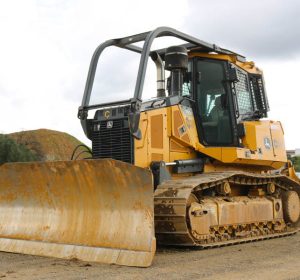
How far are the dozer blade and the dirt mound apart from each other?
65.3 feet

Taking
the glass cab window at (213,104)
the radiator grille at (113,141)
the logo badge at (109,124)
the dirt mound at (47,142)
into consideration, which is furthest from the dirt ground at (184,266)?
the dirt mound at (47,142)

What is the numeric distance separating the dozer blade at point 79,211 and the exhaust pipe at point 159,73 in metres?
2.31

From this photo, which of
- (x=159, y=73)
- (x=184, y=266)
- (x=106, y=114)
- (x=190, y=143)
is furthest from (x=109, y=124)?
(x=184, y=266)

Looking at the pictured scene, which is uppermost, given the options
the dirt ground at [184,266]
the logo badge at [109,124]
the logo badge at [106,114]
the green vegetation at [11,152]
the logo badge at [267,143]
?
the logo badge at [106,114]

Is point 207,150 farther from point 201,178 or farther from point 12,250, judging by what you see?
point 12,250

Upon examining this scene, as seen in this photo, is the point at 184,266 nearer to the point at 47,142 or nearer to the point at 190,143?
the point at 190,143

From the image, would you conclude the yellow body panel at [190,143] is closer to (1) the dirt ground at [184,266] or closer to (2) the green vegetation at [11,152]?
(1) the dirt ground at [184,266]

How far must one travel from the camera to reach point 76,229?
7488mm

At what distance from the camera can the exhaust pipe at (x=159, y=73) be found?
366 inches

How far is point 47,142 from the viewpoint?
30.4 meters

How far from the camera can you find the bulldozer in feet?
23.4

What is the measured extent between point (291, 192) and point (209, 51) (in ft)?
10.2

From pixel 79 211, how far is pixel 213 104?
3.12 m

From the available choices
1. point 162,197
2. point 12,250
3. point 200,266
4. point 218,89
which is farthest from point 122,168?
point 218,89
